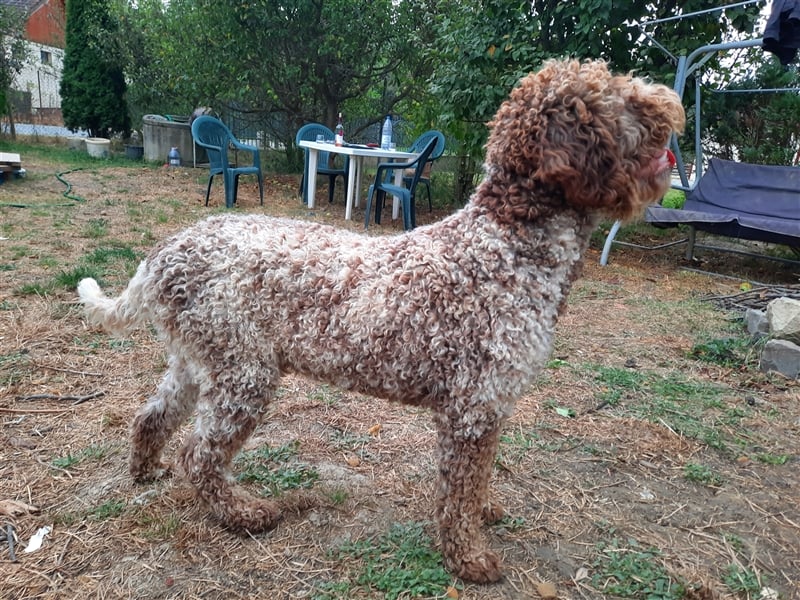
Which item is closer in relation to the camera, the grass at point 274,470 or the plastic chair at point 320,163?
the grass at point 274,470

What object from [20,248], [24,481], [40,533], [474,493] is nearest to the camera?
[474,493]

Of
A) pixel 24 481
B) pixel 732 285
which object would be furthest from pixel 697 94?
pixel 24 481

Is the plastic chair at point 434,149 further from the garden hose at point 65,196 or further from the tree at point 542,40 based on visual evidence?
the garden hose at point 65,196

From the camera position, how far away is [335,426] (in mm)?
2900

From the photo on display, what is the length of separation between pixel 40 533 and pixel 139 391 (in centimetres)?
105

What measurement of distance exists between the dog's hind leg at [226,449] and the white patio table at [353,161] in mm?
5710

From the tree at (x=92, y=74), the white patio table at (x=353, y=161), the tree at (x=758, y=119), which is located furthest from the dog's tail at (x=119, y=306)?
the tree at (x=92, y=74)

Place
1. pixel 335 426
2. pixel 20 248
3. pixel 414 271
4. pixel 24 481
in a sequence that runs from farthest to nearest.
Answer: pixel 20 248, pixel 335 426, pixel 24 481, pixel 414 271

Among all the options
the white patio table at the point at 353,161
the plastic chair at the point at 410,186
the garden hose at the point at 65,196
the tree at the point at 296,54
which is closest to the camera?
the garden hose at the point at 65,196

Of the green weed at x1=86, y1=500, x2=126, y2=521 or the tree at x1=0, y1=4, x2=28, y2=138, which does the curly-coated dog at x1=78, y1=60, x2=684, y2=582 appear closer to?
the green weed at x1=86, y1=500, x2=126, y2=521

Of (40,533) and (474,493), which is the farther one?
(40,533)

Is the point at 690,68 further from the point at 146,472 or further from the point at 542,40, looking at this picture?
the point at 146,472

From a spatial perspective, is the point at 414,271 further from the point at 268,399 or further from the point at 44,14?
the point at 44,14

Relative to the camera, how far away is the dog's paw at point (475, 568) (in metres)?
1.96
